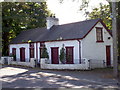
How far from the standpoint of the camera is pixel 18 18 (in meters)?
30.1

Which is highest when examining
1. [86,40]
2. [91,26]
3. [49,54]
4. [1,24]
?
[1,24]

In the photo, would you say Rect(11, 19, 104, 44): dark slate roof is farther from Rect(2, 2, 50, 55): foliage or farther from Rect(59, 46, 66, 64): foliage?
Rect(2, 2, 50, 55): foliage

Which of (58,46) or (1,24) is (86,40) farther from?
(1,24)

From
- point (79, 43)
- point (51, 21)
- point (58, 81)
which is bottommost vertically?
point (58, 81)

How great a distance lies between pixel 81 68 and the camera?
58.7ft

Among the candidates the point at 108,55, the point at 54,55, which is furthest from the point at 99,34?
the point at 54,55

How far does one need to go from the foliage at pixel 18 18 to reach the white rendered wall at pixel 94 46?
1474cm

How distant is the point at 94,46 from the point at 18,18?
49.6 feet

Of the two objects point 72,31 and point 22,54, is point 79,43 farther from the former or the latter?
point 22,54

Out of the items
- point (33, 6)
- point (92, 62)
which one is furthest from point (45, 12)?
point (92, 62)

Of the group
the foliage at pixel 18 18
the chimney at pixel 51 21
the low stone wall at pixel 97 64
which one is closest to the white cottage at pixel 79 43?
the low stone wall at pixel 97 64

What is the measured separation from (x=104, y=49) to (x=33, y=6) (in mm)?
20829

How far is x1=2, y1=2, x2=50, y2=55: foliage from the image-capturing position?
3066cm

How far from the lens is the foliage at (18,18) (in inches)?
1207
